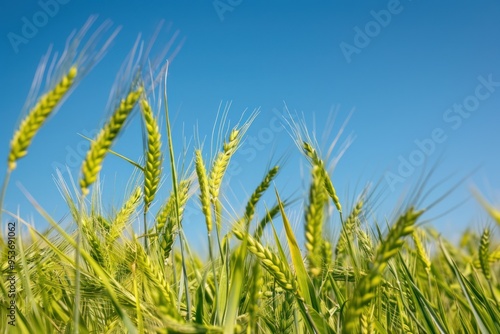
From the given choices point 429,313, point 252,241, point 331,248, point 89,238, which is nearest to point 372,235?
point 331,248

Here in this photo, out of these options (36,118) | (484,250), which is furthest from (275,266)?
(484,250)

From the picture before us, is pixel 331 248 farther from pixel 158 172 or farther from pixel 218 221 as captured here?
pixel 158 172

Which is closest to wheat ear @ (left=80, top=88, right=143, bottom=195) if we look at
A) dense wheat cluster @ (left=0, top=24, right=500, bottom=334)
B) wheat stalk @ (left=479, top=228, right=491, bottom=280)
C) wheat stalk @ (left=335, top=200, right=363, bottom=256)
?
dense wheat cluster @ (left=0, top=24, right=500, bottom=334)

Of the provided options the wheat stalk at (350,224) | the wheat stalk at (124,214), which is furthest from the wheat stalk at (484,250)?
the wheat stalk at (124,214)

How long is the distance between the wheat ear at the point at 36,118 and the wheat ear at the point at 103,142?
147mm

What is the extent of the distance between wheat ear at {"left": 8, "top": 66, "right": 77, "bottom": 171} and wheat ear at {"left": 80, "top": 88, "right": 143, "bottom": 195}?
0.48 feet

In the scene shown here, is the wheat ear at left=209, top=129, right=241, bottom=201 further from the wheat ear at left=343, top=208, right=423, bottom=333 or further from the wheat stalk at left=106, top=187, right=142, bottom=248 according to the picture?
the wheat ear at left=343, top=208, right=423, bottom=333

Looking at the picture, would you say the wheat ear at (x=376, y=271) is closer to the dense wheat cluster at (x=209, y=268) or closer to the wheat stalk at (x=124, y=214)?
the dense wheat cluster at (x=209, y=268)

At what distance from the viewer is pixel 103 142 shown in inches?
41.4

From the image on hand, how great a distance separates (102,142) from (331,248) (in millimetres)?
1007

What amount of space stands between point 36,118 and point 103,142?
21 cm

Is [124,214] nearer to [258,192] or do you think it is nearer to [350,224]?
[258,192]

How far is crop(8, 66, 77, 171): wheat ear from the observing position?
3.53ft

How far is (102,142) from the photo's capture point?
105 centimetres
